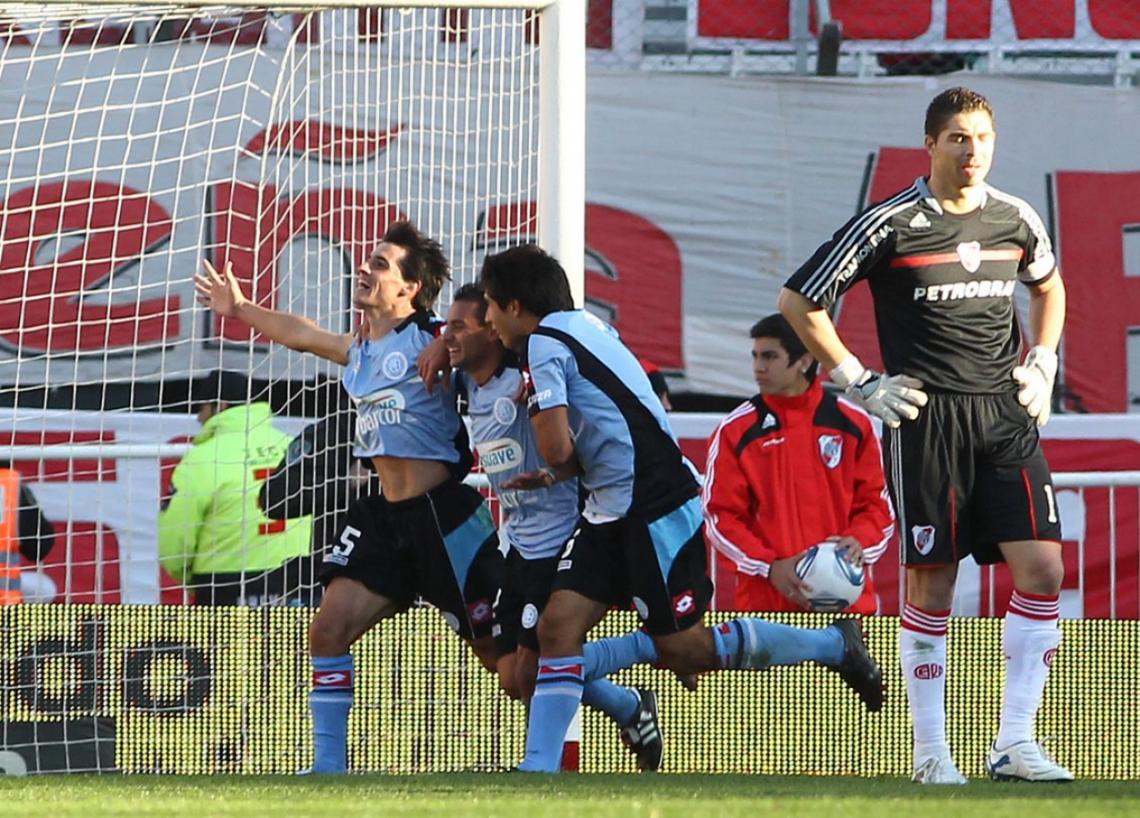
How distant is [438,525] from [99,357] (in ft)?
16.2

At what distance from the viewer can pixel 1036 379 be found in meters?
6.36

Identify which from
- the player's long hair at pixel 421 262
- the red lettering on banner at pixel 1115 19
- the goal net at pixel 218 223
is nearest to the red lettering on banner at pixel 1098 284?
the red lettering on banner at pixel 1115 19

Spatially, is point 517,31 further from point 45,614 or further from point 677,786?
point 677,786

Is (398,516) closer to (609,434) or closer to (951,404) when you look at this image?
(609,434)

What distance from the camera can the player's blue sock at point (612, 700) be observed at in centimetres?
735

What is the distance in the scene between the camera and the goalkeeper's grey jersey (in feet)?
20.7

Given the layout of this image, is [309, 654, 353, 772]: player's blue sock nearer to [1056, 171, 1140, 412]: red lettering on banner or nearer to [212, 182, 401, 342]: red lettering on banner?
[212, 182, 401, 342]: red lettering on banner

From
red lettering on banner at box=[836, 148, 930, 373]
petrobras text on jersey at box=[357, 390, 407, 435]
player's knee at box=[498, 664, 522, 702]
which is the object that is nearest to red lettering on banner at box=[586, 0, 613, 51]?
red lettering on banner at box=[836, 148, 930, 373]

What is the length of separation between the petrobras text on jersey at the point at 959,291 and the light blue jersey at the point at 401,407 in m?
1.85

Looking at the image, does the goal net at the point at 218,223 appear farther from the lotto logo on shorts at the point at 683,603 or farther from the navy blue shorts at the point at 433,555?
the lotto logo on shorts at the point at 683,603

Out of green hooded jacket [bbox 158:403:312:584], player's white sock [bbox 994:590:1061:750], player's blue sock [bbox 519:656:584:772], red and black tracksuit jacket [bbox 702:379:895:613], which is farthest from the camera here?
green hooded jacket [bbox 158:403:312:584]

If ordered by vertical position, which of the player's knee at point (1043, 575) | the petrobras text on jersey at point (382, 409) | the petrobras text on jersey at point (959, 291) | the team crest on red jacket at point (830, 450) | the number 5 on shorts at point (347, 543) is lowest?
the number 5 on shorts at point (347, 543)

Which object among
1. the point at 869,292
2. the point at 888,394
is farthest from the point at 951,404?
the point at 869,292

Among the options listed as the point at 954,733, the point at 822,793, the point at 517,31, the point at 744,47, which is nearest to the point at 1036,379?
the point at 822,793
